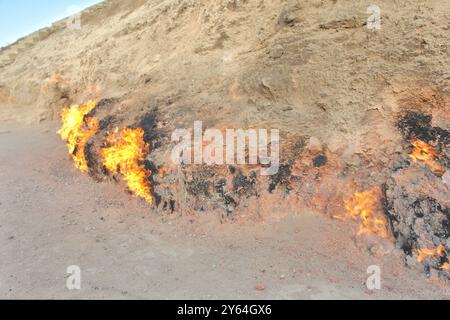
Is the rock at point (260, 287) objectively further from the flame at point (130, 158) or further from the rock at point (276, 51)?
the rock at point (276, 51)

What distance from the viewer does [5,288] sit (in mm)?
5121

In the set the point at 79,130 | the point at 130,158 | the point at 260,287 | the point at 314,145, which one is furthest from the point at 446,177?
the point at 79,130

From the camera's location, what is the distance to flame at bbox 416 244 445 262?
5.22 meters

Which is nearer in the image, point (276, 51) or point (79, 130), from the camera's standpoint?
point (276, 51)

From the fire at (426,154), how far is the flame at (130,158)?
4.04m

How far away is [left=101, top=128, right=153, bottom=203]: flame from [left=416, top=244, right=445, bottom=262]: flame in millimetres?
4025

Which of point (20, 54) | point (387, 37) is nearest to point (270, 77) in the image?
point (387, 37)

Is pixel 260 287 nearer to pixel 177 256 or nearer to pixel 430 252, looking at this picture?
pixel 177 256

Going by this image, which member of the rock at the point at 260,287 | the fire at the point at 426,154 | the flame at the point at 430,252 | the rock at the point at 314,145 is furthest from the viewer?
the rock at the point at 314,145

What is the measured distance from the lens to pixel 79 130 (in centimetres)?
906

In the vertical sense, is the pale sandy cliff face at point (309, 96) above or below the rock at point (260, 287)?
above

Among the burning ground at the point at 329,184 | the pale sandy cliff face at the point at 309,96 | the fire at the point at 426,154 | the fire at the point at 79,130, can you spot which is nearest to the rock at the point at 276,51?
the pale sandy cliff face at the point at 309,96

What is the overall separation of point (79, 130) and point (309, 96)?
4901 millimetres

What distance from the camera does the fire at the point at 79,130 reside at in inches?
342
